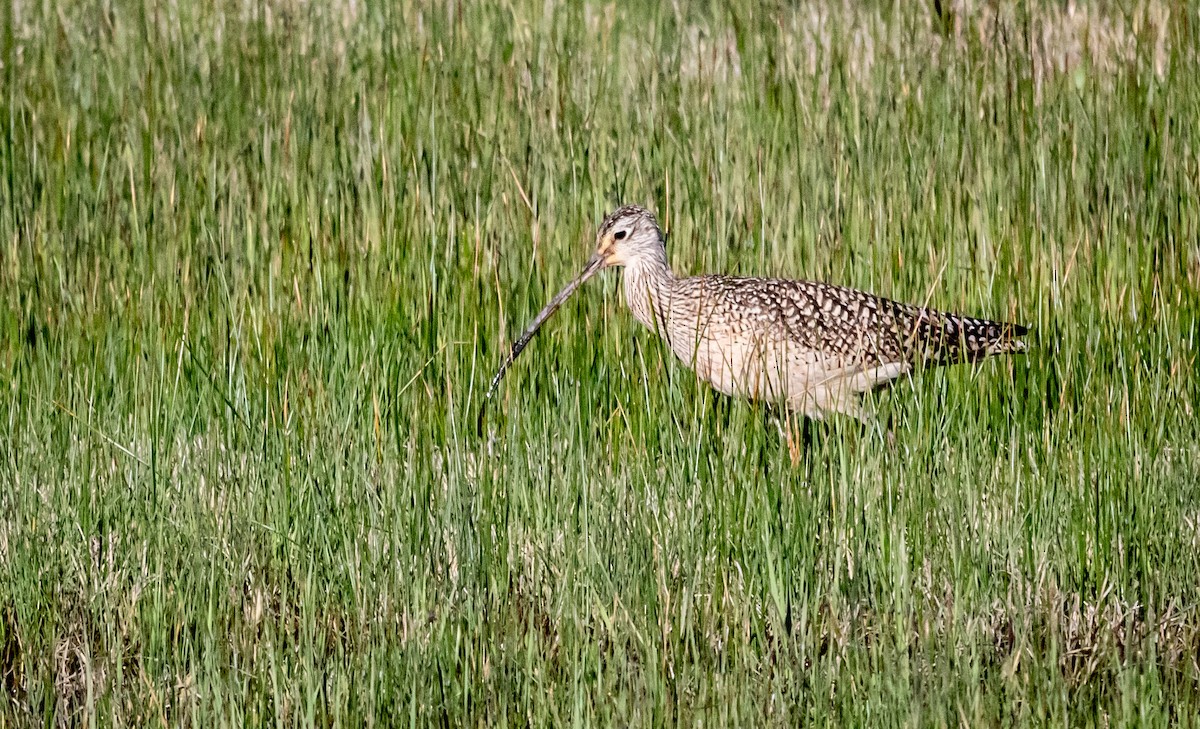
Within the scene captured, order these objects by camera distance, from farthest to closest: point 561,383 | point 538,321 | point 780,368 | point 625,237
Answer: point 625,237 → point 538,321 → point 780,368 → point 561,383

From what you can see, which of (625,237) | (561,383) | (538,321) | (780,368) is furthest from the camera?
(625,237)

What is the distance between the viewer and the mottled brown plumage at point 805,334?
4633 millimetres

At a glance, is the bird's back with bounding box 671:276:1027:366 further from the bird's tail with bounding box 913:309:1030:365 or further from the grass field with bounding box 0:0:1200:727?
the grass field with bounding box 0:0:1200:727

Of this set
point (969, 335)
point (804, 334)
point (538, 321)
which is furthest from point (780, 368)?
point (538, 321)

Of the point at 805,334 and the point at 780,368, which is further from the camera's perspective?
the point at 805,334

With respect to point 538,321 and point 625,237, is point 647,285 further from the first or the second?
point 538,321

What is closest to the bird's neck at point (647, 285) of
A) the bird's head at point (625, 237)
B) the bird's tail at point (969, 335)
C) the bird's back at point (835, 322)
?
the bird's head at point (625, 237)

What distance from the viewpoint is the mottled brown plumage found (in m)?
4.63

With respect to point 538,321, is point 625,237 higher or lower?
higher

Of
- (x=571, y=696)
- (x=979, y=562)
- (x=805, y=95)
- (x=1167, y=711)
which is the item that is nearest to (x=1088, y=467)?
(x=979, y=562)

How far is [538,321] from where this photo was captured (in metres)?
4.76

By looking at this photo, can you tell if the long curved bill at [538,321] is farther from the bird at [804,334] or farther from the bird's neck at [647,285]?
the bird's neck at [647,285]

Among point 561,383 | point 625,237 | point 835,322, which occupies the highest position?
point 625,237

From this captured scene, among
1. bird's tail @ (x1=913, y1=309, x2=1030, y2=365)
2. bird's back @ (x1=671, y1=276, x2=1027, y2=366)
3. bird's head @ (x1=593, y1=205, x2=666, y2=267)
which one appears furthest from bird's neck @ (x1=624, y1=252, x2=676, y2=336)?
bird's tail @ (x1=913, y1=309, x2=1030, y2=365)
